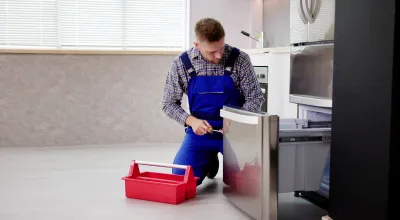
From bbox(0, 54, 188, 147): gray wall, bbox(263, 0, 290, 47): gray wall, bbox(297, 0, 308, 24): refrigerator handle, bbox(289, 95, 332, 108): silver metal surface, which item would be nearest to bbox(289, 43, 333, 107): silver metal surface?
bbox(289, 95, 332, 108): silver metal surface

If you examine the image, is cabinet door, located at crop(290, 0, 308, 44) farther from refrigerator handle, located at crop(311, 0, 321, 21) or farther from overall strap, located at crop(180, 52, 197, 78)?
overall strap, located at crop(180, 52, 197, 78)

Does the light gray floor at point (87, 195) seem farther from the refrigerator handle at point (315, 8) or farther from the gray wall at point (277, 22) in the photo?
the gray wall at point (277, 22)

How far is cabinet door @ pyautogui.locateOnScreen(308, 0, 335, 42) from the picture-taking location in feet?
9.97

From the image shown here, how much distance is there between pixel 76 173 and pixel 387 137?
2628 mm

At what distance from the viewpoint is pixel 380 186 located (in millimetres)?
1675

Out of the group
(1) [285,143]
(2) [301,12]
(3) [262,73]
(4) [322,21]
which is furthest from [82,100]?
(1) [285,143]

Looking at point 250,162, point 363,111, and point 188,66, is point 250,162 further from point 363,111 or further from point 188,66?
point 363,111

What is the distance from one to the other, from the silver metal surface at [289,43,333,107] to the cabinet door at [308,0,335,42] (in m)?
0.05

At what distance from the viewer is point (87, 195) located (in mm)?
3193

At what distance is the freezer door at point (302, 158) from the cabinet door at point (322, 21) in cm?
66

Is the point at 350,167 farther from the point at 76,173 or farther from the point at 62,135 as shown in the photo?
the point at 62,135

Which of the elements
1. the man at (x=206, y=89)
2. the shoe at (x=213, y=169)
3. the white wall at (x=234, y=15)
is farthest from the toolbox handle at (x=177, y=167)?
the white wall at (x=234, y=15)

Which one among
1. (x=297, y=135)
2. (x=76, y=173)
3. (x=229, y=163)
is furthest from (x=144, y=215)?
(x=76, y=173)

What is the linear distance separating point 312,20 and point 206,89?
0.73 meters
